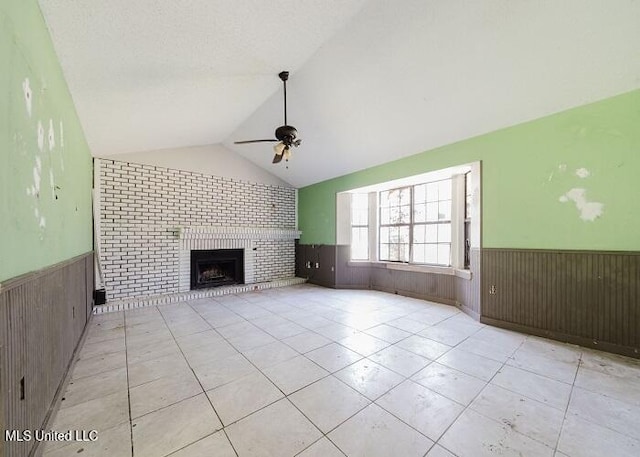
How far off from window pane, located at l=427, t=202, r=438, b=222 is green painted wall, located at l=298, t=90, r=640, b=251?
0.99m

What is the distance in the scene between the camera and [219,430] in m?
1.56

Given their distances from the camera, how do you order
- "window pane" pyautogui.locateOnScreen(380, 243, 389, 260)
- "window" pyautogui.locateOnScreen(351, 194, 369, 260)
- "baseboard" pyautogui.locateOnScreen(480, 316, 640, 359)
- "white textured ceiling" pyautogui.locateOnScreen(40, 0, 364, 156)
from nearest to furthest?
"white textured ceiling" pyautogui.locateOnScreen(40, 0, 364, 156), "baseboard" pyautogui.locateOnScreen(480, 316, 640, 359), "window pane" pyautogui.locateOnScreen(380, 243, 389, 260), "window" pyautogui.locateOnScreen(351, 194, 369, 260)

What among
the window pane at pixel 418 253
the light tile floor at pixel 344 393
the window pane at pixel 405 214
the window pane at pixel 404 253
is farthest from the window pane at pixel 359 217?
the light tile floor at pixel 344 393

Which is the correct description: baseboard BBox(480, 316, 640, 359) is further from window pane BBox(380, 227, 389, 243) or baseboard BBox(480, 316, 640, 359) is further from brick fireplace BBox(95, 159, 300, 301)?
brick fireplace BBox(95, 159, 300, 301)

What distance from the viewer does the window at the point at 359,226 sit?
5.99m

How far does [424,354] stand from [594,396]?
1.26m

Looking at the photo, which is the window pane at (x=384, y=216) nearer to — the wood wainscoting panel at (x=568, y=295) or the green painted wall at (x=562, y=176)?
the green painted wall at (x=562, y=176)

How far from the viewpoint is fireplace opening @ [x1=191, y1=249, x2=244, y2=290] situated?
5.27 meters

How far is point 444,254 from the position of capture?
4652 millimetres

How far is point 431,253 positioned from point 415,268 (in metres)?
0.44

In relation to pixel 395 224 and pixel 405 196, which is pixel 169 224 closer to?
pixel 395 224

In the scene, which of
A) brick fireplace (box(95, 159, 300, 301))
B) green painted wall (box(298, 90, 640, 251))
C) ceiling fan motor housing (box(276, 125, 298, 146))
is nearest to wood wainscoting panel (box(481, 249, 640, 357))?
green painted wall (box(298, 90, 640, 251))

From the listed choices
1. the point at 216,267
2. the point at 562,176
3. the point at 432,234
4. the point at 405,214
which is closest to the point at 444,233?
the point at 432,234

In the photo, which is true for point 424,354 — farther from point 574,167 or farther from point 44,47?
point 44,47
